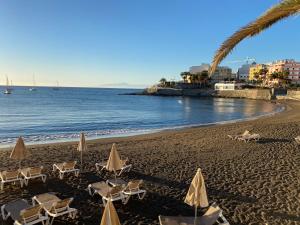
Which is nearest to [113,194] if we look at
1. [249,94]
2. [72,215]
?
[72,215]

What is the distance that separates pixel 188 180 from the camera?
34.7 feet

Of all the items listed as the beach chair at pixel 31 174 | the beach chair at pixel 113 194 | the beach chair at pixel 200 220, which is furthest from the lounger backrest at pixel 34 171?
the beach chair at pixel 200 220

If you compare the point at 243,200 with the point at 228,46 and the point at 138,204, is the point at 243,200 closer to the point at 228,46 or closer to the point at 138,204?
the point at 138,204

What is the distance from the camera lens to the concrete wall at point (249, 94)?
328 feet

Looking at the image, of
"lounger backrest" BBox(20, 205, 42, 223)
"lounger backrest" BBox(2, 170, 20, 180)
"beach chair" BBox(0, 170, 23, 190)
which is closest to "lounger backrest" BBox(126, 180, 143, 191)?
"lounger backrest" BBox(20, 205, 42, 223)

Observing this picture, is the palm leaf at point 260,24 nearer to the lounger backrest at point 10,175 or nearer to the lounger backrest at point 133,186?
the lounger backrest at point 133,186

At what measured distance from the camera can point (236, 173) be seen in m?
11.5

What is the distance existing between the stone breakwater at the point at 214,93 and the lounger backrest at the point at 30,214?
101617mm

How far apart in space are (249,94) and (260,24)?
109588mm

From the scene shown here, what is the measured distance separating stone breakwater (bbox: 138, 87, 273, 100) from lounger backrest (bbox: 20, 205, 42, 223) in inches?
4001

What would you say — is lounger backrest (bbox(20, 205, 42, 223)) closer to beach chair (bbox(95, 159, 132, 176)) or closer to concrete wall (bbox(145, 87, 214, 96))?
beach chair (bbox(95, 159, 132, 176))

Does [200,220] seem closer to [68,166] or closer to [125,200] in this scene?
[125,200]

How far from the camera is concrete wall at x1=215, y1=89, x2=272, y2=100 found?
10009 centimetres

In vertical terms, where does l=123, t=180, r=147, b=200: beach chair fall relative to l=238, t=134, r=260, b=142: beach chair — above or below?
above
